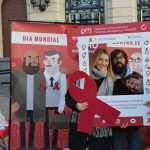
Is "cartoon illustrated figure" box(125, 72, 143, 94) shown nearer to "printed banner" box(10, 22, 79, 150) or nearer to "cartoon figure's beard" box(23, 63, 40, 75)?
"printed banner" box(10, 22, 79, 150)

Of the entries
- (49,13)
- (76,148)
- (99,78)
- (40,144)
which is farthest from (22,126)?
(49,13)

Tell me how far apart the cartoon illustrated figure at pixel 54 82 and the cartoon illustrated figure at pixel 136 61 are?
0.74 metres

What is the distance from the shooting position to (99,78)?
16.4 ft

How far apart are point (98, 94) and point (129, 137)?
0.66 m

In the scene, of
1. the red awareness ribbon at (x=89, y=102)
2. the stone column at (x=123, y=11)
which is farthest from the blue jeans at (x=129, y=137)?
the stone column at (x=123, y=11)

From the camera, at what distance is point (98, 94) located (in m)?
4.96

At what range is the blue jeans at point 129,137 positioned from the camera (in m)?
5.16

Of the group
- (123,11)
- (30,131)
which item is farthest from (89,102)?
(123,11)

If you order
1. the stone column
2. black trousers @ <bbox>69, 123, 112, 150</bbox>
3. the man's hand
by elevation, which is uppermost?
the stone column

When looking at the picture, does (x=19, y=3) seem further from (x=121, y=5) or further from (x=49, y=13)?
Answer: (x=121, y=5)

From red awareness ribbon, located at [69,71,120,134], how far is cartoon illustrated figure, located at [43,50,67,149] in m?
0.23

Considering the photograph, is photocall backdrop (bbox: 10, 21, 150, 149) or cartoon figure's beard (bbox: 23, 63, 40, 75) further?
cartoon figure's beard (bbox: 23, 63, 40, 75)

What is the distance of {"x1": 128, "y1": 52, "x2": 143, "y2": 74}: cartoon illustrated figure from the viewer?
5016 millimetres

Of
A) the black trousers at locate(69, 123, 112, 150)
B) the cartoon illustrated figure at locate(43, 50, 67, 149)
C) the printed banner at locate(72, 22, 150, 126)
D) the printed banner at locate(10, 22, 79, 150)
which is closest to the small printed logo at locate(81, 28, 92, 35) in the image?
the printed banner at locate(72, 22, 150, 126)
